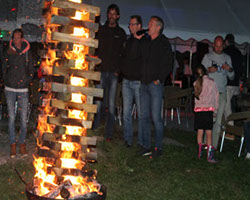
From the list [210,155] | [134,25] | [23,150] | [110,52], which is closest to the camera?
[23,150]

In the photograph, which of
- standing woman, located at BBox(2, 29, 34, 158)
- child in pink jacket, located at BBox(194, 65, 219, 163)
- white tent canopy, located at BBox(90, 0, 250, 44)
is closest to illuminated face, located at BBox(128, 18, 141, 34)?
child in pink jacket, located at BBox(194, 65, 219, 163)

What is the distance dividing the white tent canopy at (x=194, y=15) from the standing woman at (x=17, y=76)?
4.00 metres

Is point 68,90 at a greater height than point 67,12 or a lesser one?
lesser

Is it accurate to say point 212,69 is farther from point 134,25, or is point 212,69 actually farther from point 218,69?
point 134,25

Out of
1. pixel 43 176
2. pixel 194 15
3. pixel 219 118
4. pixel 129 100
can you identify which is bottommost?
pixel 43 176

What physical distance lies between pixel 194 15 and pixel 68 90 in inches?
337

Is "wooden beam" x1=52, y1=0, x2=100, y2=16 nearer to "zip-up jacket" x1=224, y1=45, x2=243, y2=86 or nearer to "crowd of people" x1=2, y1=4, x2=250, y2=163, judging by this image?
"crowd of people" x1=2, y1=4, x2=250, y2=163

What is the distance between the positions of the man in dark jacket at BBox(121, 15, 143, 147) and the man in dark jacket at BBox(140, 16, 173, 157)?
0.19m

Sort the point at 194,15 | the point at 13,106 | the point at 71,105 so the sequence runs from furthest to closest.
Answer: the point at 194,15
the point at 13,106
the point at 71,105

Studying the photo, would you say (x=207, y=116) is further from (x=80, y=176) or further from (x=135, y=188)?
(x=80, y=176)

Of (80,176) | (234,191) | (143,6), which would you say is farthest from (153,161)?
(143,6)

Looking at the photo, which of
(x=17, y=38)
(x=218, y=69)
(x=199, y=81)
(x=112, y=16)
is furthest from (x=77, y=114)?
(x=218, y=69)

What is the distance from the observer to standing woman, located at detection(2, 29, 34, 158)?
663cm

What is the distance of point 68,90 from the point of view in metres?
4.12
